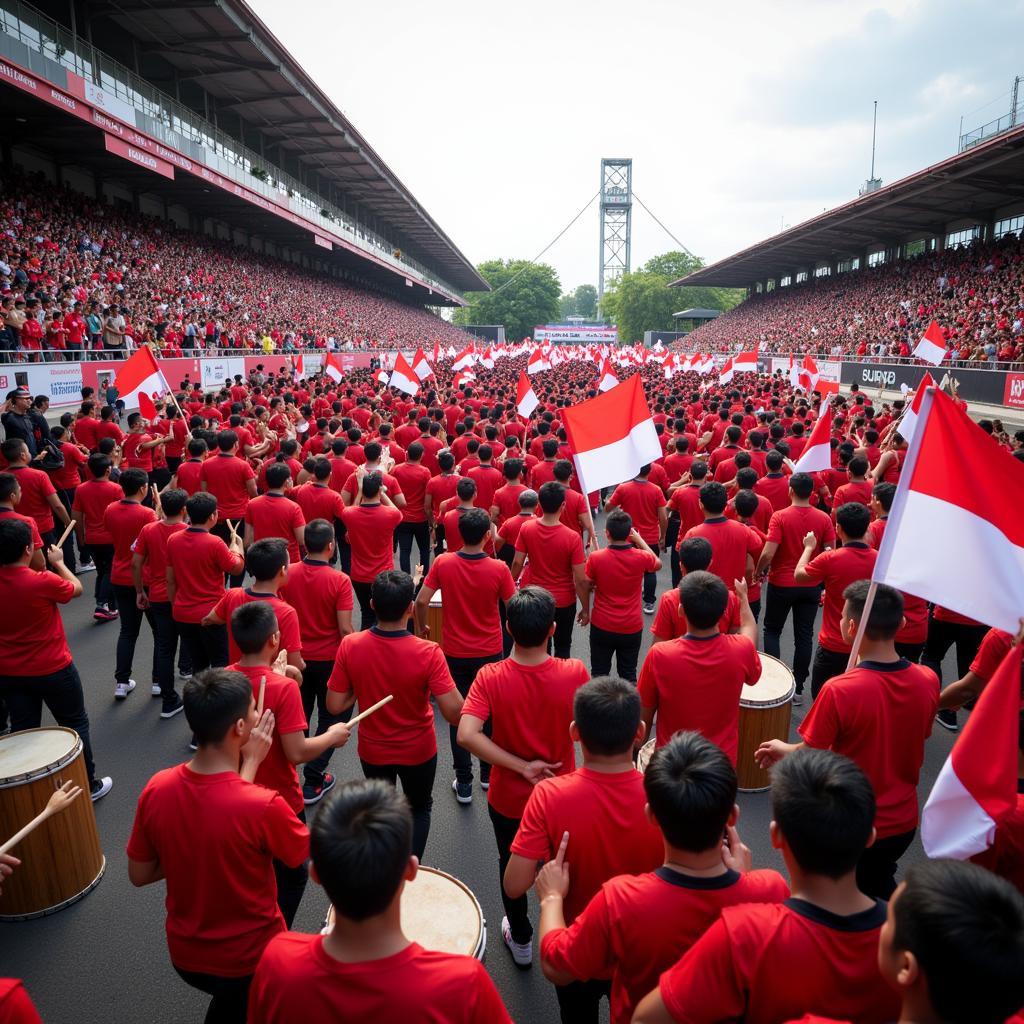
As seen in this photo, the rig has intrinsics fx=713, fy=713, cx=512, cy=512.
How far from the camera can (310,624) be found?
4465 mm

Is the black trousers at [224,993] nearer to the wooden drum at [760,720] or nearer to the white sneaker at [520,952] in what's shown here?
the white sneaker at [520,952]

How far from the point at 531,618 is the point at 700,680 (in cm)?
85

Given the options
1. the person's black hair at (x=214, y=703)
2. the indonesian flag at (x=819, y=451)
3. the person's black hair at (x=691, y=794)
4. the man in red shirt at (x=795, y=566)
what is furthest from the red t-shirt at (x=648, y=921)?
the indonesian flag at (x=819, y=451)

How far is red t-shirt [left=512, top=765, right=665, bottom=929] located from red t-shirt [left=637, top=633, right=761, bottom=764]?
38.9 inches

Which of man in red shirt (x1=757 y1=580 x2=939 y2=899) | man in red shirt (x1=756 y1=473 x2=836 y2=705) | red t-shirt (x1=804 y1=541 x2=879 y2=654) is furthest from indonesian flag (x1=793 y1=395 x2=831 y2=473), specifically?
man in red shirt (x1=757 y1=580 x2=939 y2=899)

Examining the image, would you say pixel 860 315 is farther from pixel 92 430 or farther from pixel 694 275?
A: pixel 92 430

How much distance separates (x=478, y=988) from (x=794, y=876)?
800 mm

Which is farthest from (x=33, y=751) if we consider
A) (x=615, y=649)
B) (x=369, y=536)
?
(x=615, y=649)

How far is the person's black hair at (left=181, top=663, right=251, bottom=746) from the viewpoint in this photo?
7.45ft

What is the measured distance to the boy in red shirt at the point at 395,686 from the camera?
130 inches

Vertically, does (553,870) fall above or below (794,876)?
below

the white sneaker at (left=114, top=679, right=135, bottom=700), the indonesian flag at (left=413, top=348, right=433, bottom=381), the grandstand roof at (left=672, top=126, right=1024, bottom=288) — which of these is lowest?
the white sneaker at (left=114, top=679, right=135, bottom=700)

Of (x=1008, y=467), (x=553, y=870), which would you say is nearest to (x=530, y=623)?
(x=553, y=870)

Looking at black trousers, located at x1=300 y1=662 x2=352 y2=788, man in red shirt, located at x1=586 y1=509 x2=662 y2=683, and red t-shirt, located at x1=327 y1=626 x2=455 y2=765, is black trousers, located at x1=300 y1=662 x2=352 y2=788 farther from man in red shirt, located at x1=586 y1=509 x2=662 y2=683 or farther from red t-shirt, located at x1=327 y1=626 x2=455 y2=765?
man in red shirt, located at x1=586 y1=509 x2=662 y2=683
